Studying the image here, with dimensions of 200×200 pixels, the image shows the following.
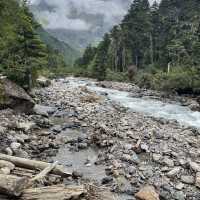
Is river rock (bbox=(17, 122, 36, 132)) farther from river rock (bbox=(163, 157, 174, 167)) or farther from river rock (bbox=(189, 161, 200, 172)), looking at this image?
river rock (bbox=(189, 161, 200, 172))

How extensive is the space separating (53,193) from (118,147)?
871 centimetres

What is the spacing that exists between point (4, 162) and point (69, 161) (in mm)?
4458

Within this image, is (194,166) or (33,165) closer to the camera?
(33,165)

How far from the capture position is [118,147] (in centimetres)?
2047

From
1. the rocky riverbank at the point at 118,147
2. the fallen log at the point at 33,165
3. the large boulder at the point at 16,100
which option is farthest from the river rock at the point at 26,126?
the fallen log at the point at 33,165

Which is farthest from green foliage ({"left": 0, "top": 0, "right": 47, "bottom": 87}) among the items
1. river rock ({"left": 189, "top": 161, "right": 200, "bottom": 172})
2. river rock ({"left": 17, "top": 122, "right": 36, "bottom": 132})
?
river rock ({"left": 189, "top": 161, "right": 200, "bottom": 172})

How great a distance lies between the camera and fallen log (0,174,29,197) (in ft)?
38.0

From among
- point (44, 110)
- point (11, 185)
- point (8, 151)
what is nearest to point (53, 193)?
point (11, 185)

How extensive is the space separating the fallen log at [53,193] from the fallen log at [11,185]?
21 centimetres

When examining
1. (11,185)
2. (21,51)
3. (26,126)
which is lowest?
(26,126)

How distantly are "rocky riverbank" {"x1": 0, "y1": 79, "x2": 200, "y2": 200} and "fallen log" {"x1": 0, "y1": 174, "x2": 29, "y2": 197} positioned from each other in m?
4.38

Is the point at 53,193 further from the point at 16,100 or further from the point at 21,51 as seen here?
the point at 21,51

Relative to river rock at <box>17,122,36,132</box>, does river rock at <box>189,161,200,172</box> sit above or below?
below

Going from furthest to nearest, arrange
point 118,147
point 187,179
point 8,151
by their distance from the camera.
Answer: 1. point 118,147
2. point 8,151
3. point 187,179
